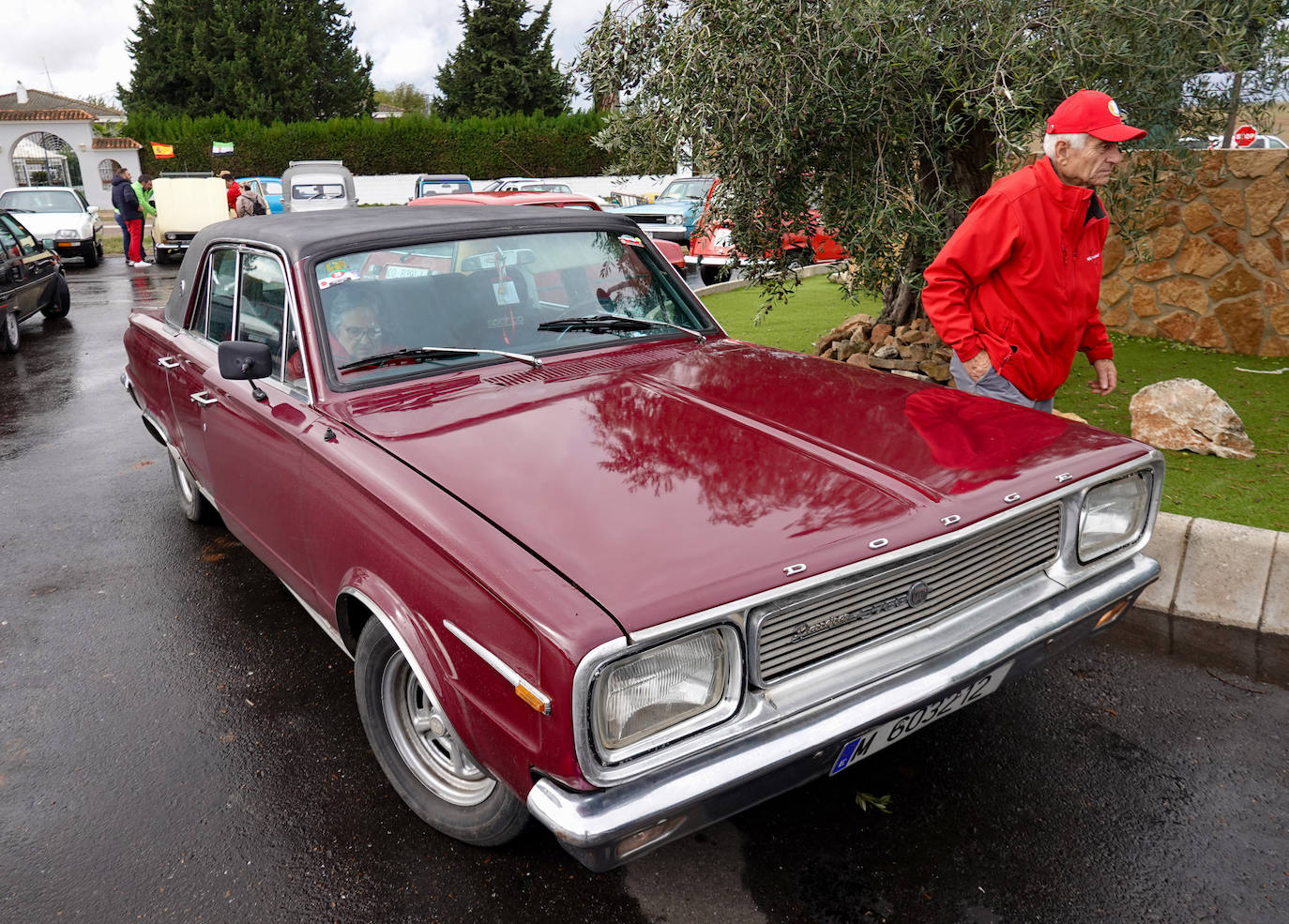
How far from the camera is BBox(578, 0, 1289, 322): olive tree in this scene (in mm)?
4652

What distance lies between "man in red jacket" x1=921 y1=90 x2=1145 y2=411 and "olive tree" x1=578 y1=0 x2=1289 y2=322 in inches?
43.0

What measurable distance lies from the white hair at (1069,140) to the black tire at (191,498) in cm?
425

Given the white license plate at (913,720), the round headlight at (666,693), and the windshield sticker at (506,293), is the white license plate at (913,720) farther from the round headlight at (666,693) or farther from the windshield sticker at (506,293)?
the windshield sticker at (506,293)

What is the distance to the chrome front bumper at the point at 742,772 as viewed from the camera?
1949mm

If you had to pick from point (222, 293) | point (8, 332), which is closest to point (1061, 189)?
point (222, 293)

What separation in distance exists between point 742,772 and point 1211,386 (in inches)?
220

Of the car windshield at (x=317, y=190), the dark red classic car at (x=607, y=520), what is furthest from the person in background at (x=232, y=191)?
the dark red classic car at (x=607, y=520)

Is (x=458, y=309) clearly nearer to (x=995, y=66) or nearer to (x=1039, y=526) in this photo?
(x=1039, y=526)

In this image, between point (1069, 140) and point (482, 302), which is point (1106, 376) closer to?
point (1069, 140)

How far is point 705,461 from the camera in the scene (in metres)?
2.57

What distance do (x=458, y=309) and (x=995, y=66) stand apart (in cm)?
306

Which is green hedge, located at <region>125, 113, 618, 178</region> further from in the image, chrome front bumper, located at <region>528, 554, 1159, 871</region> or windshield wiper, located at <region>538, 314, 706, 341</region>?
chrome front bumper, located at <region>528, 554, 1159, 871</region>

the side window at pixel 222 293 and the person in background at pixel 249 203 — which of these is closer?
Result: the side window at pixel 222 293

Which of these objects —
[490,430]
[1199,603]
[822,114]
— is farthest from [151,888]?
[822,114]
